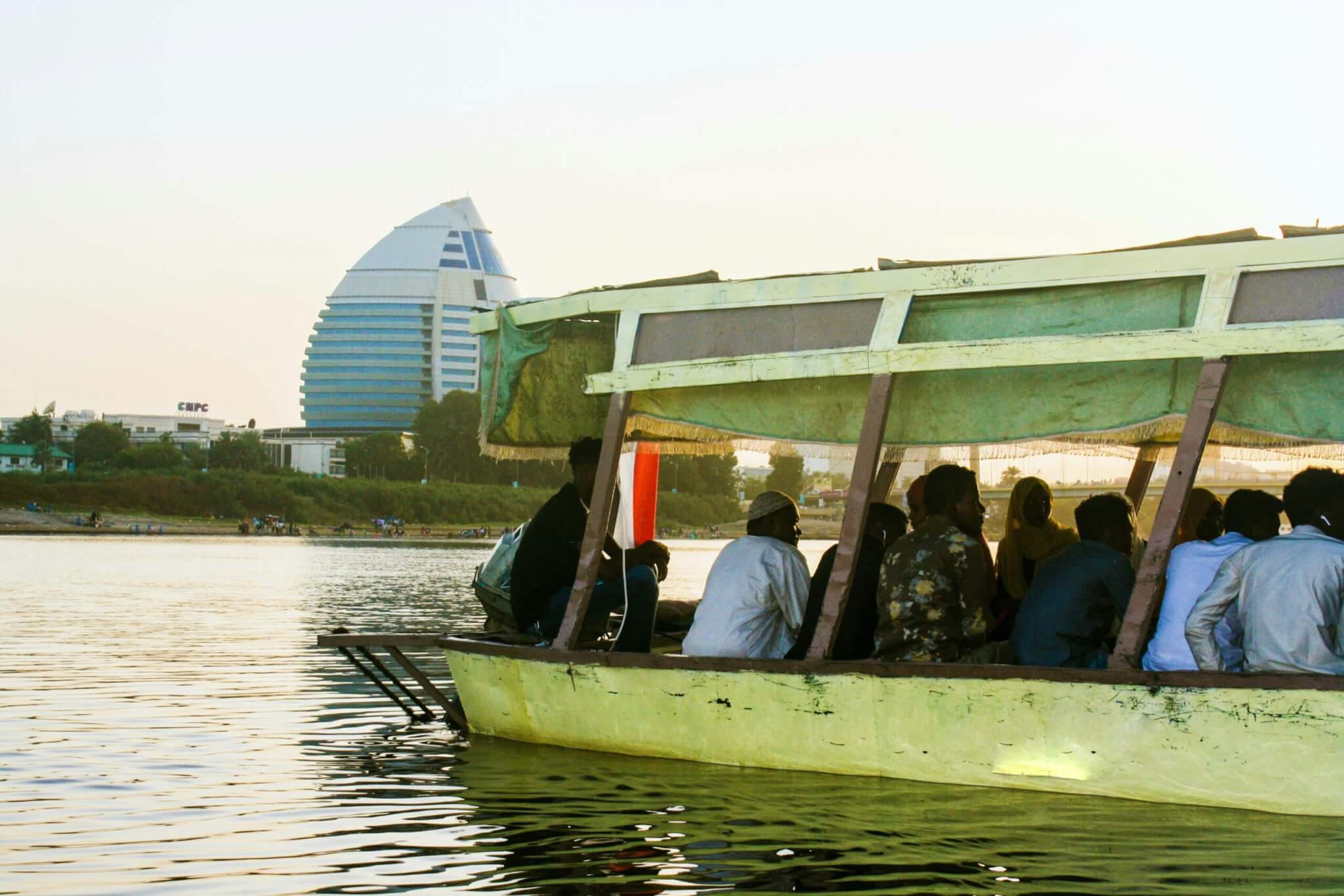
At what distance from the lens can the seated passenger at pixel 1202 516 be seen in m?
8.03

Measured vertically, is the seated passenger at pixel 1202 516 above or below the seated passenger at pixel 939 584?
above

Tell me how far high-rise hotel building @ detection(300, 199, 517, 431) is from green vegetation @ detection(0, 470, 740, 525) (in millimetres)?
61017

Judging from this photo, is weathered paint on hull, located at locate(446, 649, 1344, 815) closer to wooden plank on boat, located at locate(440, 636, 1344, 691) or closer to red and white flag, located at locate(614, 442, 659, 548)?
wooden plank on boat, located at locate(440, 636, 1344, 691)

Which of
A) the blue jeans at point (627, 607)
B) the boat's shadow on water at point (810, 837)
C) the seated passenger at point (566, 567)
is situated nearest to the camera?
the boat's shadow on water at point (810, 837)

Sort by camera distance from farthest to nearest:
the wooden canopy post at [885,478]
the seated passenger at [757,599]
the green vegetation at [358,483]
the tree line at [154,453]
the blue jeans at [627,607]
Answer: the tree line at [154,453] → the green vegetation at [358,483] → the wooden canopy post at [885,478] → the blue jeans at [627,607] → the seated passenger at [757,599]

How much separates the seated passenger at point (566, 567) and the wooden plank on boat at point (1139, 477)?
3.11 m

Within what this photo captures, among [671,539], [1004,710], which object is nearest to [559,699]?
[1004,710]

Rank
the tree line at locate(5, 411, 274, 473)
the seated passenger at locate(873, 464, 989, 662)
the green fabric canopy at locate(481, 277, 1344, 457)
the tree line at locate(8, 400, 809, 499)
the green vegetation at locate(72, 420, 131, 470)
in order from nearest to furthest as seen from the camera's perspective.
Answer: the green fabric canopy at locate(481, 277, 1344, 457), the seated passenger at locate(873, 464, 989, 662), the tree line at locate(5, 411, 274, 473), the tree line at locate(8, 400, 809, 499), the green vegetation at locate(72, 420, 131, 470)

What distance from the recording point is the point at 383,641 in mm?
9016

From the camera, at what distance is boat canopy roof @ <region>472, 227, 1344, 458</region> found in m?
6.64

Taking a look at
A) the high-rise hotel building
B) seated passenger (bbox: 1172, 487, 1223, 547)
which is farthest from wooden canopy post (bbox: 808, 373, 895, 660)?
the high-rise hotel building

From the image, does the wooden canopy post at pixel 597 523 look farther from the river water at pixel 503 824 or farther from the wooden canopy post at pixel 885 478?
the wooden canopy post at pixel 885 478

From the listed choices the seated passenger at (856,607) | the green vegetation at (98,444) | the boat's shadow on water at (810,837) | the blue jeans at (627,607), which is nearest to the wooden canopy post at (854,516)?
the seated passenger at (856,607)

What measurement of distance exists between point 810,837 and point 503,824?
1.47 meters
